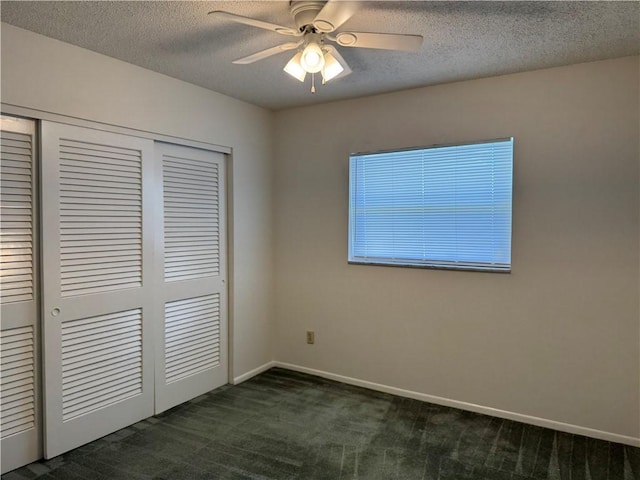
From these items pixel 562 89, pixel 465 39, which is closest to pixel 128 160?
pixel 465 39

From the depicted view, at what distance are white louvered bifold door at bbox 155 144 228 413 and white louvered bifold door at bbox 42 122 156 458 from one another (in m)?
0.15

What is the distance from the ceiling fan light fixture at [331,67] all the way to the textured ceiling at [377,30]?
24cm

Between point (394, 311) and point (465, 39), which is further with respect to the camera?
point (394, 311)

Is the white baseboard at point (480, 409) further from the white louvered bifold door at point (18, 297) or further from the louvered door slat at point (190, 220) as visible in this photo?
the white louvered bifold door at point (18, 297)

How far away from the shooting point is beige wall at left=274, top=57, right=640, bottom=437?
2713mm

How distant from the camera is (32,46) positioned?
2.37m

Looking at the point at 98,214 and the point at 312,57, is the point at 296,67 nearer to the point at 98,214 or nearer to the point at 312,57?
the point at 312,57

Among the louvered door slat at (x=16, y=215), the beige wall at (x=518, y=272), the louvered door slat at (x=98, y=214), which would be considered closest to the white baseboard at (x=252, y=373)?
the beige wall at (x=518, y=272)

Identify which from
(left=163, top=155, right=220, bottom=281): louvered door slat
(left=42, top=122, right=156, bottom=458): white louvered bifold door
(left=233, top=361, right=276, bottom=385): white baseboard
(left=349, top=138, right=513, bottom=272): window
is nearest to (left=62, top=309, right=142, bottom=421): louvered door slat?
(left=42, top=122, right=156, bottom=458): white louvered bifold door

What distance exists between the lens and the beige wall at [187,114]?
2.39m

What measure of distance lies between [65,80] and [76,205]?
72 cm

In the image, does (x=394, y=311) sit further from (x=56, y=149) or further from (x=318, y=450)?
(x=56, y=149)

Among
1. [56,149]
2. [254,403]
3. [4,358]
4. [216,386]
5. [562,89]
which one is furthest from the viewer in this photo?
[216,386]

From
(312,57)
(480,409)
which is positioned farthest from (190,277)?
(480,409)
